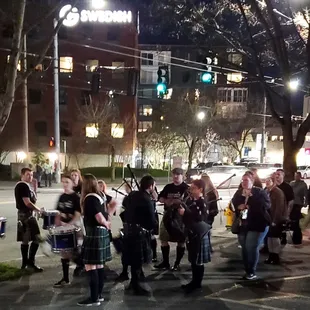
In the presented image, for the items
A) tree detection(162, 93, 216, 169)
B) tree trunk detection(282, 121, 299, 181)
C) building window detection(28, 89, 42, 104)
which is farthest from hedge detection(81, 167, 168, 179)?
tree trunk detection(282, 121, 299, 181)

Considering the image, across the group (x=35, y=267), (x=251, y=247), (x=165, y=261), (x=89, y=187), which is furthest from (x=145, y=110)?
(x=89, y=187)

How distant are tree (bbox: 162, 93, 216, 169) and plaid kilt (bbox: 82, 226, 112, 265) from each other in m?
39.9

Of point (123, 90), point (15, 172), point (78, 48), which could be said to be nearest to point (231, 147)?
point (123, 90)

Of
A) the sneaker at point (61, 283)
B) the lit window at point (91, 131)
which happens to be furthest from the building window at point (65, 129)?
the sneaker at point (61, 283)

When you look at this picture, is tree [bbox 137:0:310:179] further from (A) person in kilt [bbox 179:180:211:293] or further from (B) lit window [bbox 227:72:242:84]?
(A) person in kilt [bbox 179:180:211:293]

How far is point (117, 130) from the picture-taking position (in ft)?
142

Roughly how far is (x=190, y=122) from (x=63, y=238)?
4247 centimetres

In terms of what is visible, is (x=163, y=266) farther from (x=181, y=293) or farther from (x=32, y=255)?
(x=32, y=255)

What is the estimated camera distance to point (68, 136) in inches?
1842

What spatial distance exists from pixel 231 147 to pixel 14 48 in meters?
54.3

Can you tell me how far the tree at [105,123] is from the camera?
4200cm

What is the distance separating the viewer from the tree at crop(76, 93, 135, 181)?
42000 mm

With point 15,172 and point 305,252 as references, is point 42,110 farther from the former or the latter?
point 305,252

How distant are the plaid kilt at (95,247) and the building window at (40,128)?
140 ft
